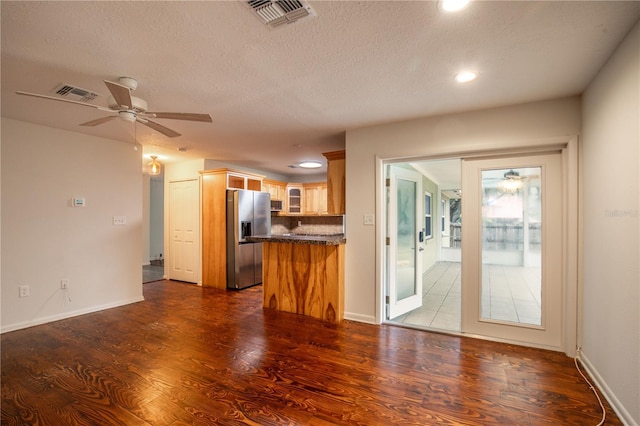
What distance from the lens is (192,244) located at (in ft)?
19.1

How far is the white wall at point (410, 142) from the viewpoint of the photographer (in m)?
2.77

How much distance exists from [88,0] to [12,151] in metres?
3.02

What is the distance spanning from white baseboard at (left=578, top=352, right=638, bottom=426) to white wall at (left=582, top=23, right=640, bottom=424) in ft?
0.03

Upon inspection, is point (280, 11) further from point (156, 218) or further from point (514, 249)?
point (156, 218)

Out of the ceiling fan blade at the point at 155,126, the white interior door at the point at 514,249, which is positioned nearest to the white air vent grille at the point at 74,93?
the ceiling fan blade at the point at 155,126

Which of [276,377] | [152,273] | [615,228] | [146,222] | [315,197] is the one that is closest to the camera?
[615,228]

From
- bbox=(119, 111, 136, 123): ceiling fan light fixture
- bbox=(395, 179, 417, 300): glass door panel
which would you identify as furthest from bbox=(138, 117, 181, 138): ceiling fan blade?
bbox=(395, 179, 417, 300): glass door panel

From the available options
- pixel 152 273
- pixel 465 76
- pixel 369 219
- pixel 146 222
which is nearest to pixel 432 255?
pixel 369 219

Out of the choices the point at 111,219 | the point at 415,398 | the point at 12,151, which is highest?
the point at 12,151

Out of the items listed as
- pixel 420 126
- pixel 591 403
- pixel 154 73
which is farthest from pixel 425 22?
pixel 591 403

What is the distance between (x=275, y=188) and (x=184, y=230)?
2.40m

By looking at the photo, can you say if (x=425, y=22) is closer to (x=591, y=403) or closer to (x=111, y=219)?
(x=591, y=403)

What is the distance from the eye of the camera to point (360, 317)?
3.63 m

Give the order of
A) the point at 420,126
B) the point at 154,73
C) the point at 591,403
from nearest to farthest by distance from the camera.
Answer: the point at 591,403 → the point at 154,73 → the point at 420,126
